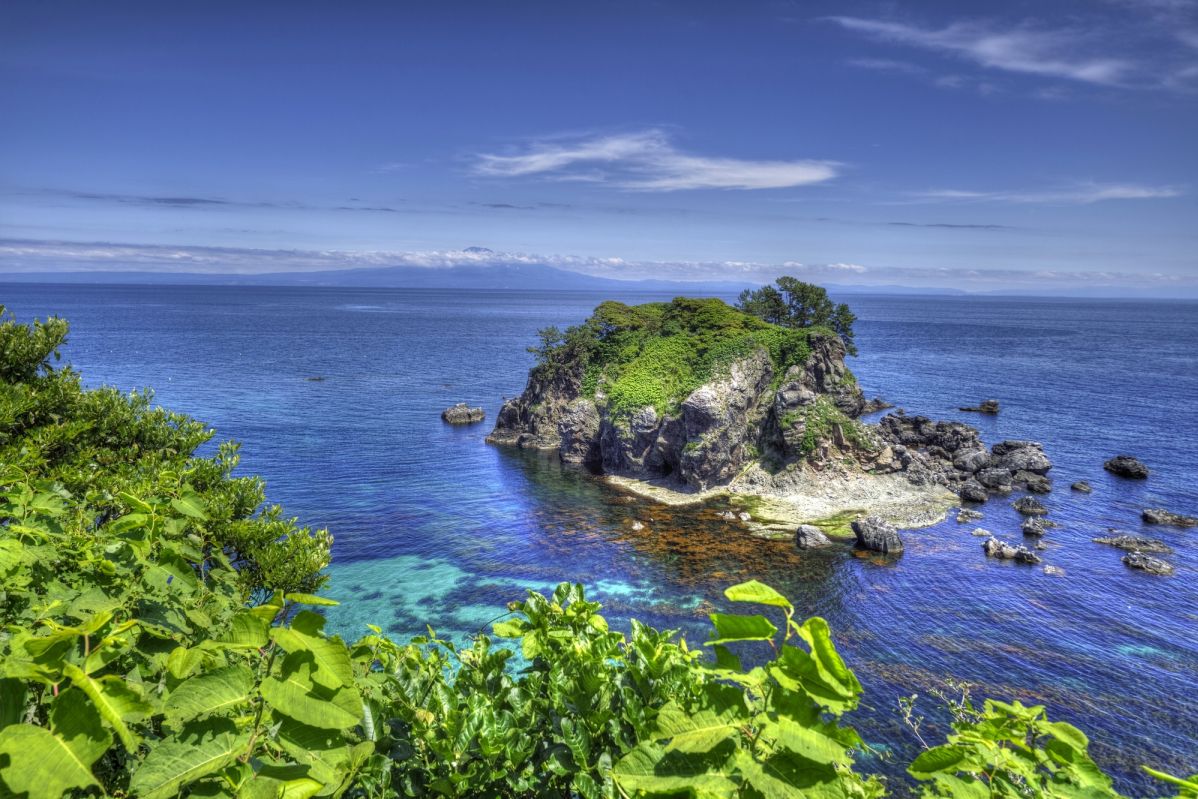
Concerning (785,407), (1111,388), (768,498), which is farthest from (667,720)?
(1111,388)

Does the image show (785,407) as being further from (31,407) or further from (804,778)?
(804,778)

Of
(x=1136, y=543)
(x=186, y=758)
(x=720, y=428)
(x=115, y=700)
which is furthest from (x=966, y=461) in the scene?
(x=115, y=700)

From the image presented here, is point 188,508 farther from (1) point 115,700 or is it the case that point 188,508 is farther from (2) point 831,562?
(2) point 831,562

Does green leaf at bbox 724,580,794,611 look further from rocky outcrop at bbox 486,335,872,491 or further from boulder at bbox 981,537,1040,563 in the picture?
Answer: rocky outcrop at bbox 486,335,872,491

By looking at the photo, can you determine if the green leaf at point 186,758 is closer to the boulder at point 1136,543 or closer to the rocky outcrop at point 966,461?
the boulder at point 1136,543

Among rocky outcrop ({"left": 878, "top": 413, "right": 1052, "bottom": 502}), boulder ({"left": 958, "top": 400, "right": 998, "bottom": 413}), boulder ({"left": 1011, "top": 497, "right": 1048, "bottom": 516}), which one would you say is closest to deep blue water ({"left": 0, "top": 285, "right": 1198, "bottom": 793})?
boulder ({"left": 1011, "top": 497, "right": 1048, "bottom": 516})

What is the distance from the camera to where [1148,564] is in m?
47.2

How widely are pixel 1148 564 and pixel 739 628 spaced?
59.9 m

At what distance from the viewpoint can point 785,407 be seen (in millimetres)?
64188

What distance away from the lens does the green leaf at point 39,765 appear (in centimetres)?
260

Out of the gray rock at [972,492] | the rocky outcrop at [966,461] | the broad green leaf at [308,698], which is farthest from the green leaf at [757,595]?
the gray rock at [972,492]

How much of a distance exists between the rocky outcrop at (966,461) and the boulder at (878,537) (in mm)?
15290

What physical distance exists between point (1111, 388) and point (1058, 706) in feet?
378

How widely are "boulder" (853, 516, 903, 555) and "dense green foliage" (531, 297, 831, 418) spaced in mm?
22181
